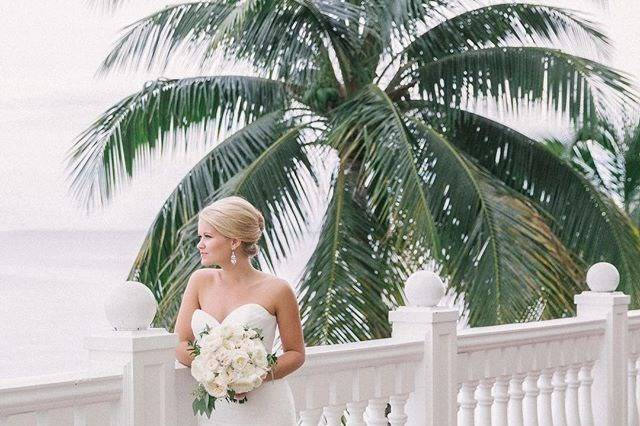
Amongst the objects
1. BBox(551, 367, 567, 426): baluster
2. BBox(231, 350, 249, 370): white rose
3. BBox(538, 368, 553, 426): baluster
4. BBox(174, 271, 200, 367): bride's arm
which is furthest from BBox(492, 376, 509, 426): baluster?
BBox(231, 350, 249, 370): white rose

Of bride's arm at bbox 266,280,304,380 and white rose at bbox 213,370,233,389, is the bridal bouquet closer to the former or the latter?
white rose at bbox 213,370,233,389

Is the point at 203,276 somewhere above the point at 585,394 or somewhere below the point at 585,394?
above

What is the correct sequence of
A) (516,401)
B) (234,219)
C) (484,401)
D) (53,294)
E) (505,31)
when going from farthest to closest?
(53,294), (505,31), (516,401), (484,401), (234,219)

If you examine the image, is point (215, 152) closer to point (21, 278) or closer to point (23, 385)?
point (23, 385)

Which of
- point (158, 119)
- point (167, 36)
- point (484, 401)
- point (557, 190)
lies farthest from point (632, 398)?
point (167, 36)

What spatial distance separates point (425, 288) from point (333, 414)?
30.0 inches

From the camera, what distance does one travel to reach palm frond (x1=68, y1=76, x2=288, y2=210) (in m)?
9.95

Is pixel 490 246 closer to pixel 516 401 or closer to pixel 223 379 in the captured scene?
pixel 516 401

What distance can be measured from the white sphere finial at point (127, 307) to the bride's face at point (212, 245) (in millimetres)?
293

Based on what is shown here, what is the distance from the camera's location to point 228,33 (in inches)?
314

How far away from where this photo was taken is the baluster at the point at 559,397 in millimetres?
5805

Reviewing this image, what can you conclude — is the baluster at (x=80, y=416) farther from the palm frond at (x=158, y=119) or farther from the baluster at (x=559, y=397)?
the palm frond at (x=158, y=119)

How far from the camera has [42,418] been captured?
11.1ft

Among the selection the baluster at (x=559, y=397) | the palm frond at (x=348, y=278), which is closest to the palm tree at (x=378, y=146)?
the palm frond at (x=348, y=278)
